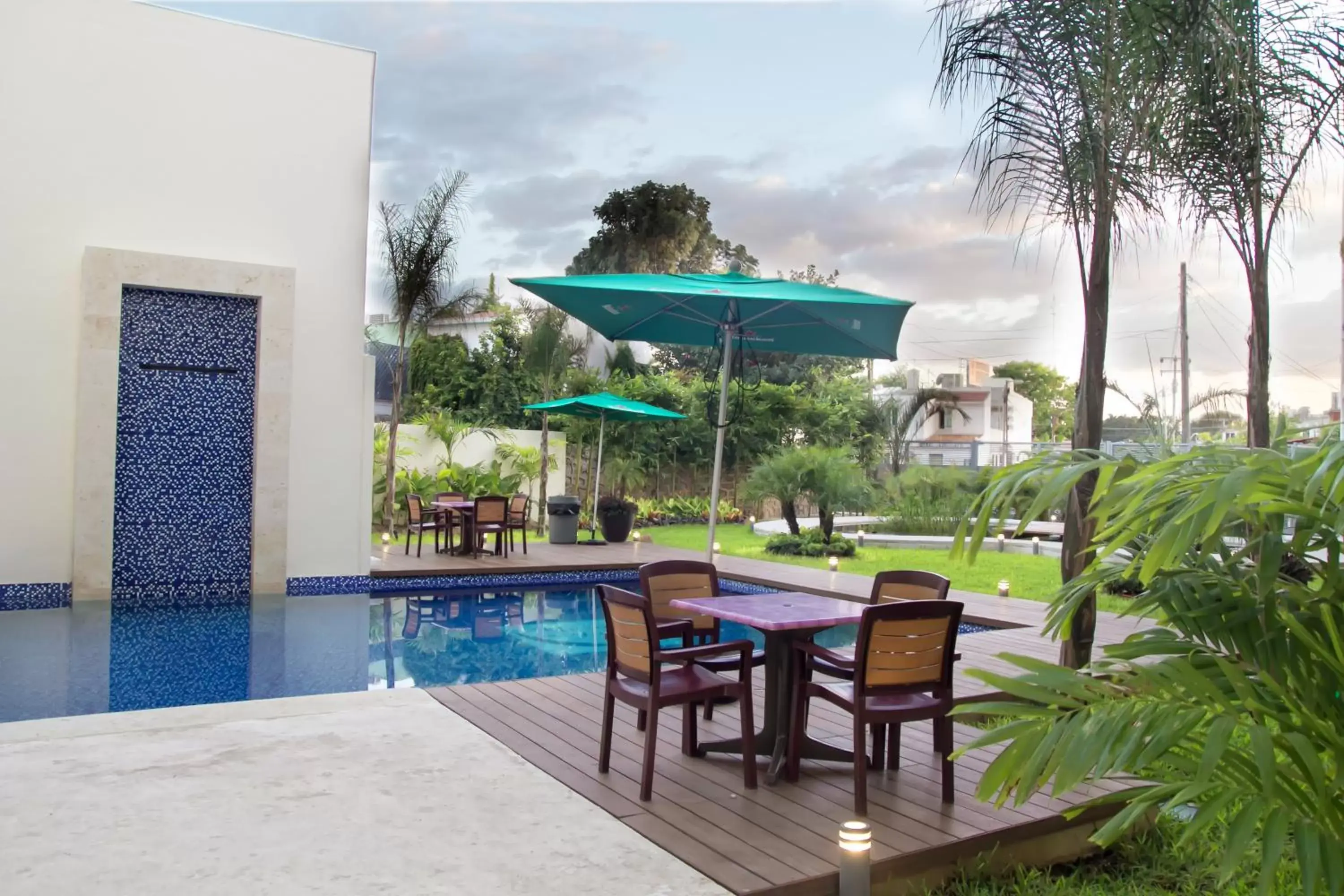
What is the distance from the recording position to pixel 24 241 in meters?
9.25

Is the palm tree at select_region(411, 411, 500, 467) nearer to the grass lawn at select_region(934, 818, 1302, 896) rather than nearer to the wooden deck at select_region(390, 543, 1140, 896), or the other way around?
the wooden deck at select_region(390, 543, 1140, 896)

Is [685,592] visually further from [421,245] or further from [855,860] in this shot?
Result: [421,245]

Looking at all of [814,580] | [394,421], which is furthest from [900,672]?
[394,421]

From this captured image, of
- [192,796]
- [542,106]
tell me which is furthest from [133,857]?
[542,106]

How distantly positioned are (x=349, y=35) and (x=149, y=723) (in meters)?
21.8

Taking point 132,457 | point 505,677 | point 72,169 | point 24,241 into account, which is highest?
point 72,169

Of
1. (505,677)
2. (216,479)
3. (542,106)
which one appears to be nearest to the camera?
(505,677)

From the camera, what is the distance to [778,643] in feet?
14.7

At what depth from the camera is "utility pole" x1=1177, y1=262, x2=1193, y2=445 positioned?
22766 millimetres

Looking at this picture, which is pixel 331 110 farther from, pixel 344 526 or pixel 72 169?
pixel 344 526

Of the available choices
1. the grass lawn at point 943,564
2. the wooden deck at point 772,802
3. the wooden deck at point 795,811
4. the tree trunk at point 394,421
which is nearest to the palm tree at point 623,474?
the grass lawn at point 943,564

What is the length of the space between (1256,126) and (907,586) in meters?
3.52

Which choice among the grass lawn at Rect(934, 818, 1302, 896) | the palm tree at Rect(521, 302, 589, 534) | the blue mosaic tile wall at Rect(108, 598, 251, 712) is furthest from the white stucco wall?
the grass lawn at Rect(934, 818, 1302, 896)

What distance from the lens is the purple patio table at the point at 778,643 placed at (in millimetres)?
4301
